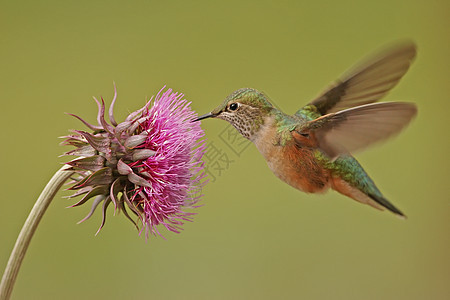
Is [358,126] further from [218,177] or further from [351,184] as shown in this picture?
[218,177]

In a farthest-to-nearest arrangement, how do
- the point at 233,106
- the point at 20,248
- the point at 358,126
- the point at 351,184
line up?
the point at 351,184 → the point at 233,106 → the point at 358,126 → the point at 20,248

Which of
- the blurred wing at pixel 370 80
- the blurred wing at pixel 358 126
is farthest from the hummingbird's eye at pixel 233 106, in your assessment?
the blurred wing at pixel 370 80

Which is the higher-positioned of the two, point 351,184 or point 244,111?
point 244,111

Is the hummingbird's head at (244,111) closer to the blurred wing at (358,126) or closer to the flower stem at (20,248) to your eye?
the blurred wing at (358,126)

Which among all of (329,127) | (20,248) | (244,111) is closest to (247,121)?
(244,111)

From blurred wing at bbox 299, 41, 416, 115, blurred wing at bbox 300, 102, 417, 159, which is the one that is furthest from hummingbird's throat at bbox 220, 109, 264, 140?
blurred wing at bbox 299, 41, 416, 115

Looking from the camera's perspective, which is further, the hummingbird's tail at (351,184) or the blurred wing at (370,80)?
the hummingbird's tail at (351,184)
